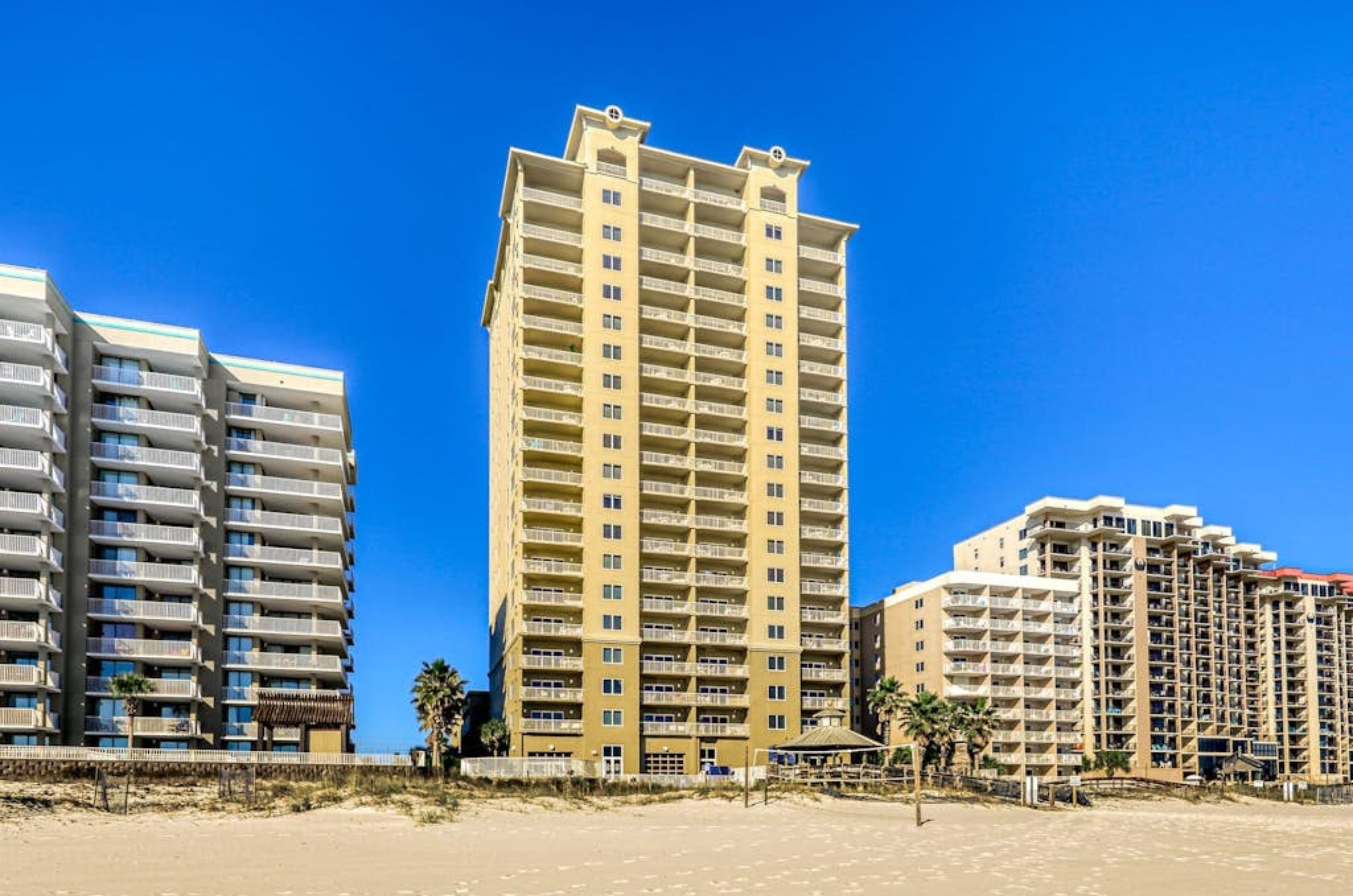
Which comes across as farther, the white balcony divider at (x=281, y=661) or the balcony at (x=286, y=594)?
the balcony at (x=286, y=594)

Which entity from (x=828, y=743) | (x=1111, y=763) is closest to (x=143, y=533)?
(x=828, y=743)

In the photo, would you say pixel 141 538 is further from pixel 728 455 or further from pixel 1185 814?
pixel 1185 814

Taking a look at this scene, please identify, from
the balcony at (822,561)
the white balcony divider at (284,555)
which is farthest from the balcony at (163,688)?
the balcony at (822,561)

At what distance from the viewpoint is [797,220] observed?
335ft

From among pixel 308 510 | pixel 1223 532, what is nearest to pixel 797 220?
pixel 308 510

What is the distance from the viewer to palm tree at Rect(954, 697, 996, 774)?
95500mm

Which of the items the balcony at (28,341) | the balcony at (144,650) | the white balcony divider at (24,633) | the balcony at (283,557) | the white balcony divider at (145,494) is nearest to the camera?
the white balcony divider at (24,633)

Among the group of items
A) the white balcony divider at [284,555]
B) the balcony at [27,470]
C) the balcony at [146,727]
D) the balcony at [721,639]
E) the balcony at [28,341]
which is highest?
the balcony at [28,341]

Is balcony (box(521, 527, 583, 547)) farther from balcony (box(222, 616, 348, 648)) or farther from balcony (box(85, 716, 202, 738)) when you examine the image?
balcony (box(85, 716, 202, 738))

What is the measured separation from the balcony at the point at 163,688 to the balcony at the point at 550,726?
21.9 metres

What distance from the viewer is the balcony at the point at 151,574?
238 feet

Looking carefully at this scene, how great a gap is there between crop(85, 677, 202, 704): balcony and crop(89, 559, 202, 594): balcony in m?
5.72

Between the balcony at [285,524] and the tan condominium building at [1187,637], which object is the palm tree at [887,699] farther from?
the balcony at [285,524]

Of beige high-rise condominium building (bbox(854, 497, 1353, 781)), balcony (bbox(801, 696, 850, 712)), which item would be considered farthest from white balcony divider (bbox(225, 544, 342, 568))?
beige high-rise condominium building (bbox(854, 497, 1353, 781))
